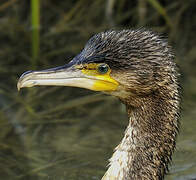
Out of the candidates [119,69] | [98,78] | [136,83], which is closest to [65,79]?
[98,78]

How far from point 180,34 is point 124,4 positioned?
1038mm

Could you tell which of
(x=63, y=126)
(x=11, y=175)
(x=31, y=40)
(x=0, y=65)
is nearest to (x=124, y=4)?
(x=31, y=40)

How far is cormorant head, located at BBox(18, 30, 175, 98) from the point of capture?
476cm

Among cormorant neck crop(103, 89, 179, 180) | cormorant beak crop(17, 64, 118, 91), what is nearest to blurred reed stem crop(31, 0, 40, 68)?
cormorant beak crop(17, 64, 118, 91)

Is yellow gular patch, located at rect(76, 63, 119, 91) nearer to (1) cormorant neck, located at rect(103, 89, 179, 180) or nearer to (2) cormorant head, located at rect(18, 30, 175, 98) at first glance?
(2) cormorant head, located at rect(18, 30, 175, 98)

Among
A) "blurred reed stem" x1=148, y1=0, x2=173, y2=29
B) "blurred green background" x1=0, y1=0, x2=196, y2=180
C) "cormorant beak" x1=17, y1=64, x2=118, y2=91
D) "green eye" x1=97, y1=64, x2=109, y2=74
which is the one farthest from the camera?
"blurred reed stem" x1=148, y1=0, x2=173, y2=29

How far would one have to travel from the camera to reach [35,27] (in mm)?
8141

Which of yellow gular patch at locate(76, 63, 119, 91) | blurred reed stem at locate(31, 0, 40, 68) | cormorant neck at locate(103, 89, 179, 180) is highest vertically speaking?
blurred reed stem at locate(31, 0, 40, 68)

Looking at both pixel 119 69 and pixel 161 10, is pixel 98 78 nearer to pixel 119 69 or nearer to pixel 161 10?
pixel 119 69

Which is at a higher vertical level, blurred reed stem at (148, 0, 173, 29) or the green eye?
blurred reed stem at (148, 0, 173, 29)

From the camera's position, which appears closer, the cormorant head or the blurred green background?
the cormorant head

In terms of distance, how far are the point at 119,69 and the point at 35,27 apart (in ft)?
11.6

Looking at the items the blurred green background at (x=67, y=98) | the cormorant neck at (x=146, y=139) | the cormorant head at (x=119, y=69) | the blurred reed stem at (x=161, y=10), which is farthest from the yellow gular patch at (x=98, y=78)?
the blurred reed stem at (x=161, y=10)

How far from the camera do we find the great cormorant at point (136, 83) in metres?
4.78
